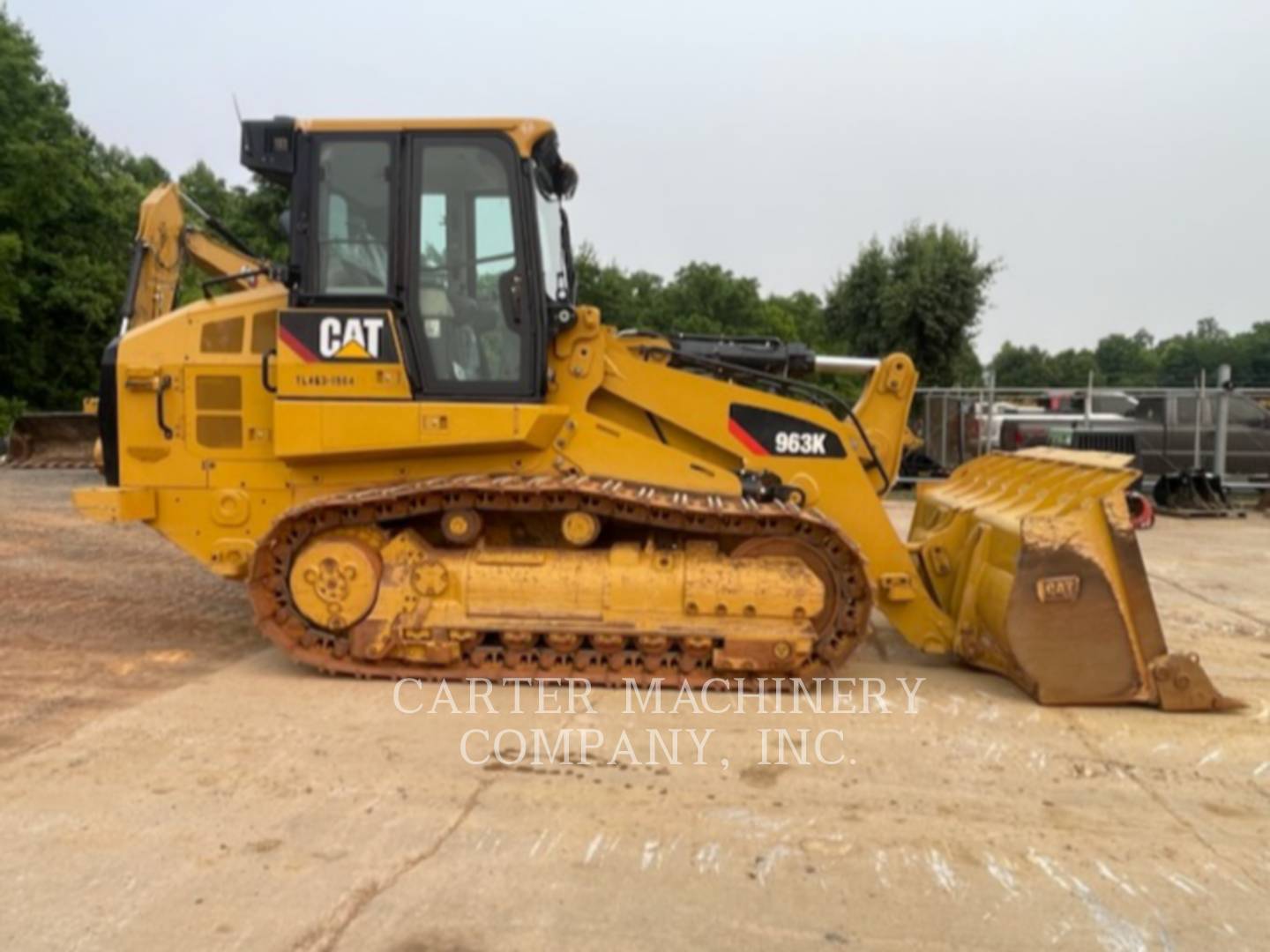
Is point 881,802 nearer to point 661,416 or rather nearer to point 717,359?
point 661,416

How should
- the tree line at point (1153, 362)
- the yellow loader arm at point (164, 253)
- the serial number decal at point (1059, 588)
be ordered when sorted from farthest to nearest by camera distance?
the tree line at point (1153, 362)
the yellow loader arm at point (164, 253)
the serial number decal at point (1059, 588)

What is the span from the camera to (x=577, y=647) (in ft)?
18.1

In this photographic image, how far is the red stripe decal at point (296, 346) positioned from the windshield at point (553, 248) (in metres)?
1.38

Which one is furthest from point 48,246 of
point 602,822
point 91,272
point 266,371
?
point 602,822

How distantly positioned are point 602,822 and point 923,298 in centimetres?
2506

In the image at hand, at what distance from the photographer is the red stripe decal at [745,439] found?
19.7ft

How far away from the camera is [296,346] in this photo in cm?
570

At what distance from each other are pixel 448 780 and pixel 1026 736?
2712 mm

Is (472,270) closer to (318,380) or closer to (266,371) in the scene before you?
(318,380)

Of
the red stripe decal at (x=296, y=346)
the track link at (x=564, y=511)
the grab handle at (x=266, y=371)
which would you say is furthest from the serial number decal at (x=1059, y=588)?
the grab handle at (x=266, y=371)

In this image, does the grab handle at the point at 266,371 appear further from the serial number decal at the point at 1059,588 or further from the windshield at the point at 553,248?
the serial number decal at the point at 1059,588

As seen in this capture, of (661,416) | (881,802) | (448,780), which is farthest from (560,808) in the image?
(661,416)

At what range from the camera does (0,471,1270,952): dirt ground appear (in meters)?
3.03

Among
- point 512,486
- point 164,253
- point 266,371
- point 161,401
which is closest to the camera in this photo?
point 512,486
